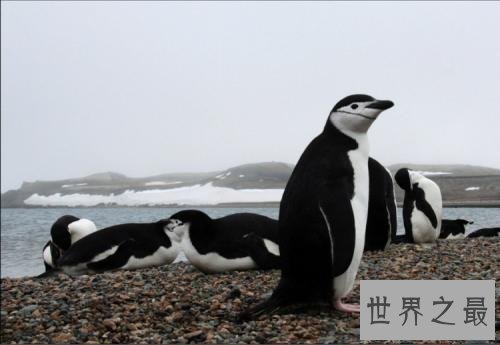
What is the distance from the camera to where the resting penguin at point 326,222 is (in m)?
2.76

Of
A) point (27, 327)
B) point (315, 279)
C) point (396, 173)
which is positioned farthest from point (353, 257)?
point (396, 173)

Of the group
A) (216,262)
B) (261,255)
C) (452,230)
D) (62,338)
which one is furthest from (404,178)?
(62,338)

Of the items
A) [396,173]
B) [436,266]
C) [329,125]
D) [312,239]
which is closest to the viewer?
[312,239]

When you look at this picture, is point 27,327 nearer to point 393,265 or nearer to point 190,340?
point 190,340

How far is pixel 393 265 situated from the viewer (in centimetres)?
364

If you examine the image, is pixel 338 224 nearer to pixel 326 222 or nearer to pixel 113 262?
pixel 326 222

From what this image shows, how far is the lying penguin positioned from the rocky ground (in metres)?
1.30

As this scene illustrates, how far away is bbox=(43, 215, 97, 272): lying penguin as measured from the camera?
5430 mm

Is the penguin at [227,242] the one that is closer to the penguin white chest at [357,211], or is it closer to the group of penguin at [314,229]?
the group of penguin at [314,229]

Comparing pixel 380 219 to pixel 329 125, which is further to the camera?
pixel 380 219

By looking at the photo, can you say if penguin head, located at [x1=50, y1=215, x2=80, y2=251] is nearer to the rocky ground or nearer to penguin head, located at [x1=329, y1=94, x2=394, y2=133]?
the rocky ground

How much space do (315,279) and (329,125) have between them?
Result: 694 mm

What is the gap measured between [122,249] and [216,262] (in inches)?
39.8

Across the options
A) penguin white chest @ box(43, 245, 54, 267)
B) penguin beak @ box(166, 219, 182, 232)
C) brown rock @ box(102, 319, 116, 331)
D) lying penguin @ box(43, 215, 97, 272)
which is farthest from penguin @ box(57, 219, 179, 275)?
brown rock @ box(102, 319, 116, 331)
